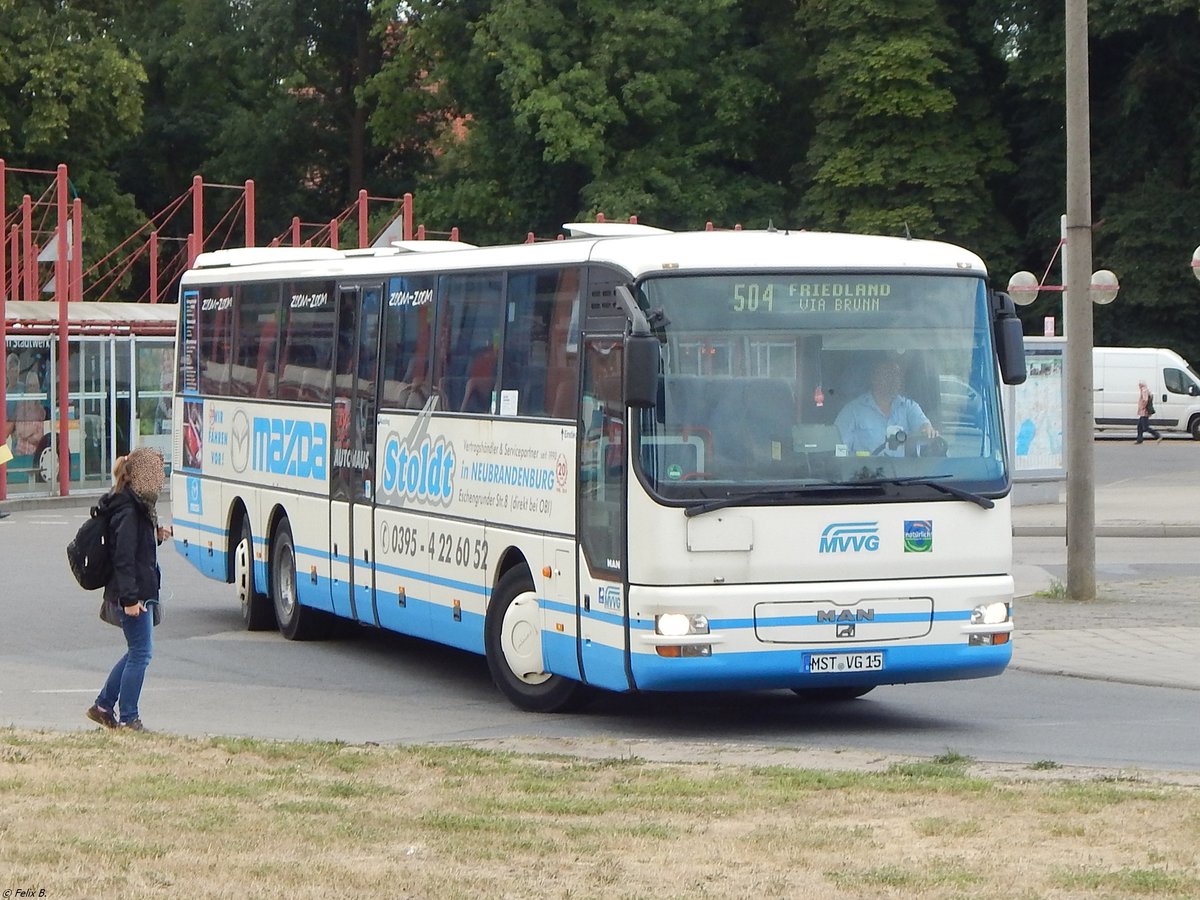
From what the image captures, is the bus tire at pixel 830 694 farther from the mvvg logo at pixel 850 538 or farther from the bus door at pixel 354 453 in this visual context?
the bus door at pixel 354 453

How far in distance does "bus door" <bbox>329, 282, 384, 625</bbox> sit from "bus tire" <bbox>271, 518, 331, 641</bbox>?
1.07 metres

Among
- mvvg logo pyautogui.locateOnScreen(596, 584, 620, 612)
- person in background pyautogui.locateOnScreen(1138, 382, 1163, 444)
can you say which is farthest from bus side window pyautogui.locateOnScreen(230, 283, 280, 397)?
person in background pyautogui.locateOnScreen(1138, 382, 1163, 444)

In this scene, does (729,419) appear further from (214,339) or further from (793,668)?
(214,339)

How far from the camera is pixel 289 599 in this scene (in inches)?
686

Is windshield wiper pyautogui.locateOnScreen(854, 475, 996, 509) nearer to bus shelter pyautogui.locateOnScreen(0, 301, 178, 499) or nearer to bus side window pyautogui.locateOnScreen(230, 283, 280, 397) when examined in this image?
bus side window pyautogui.locateOnScreen(230, 283, 280, 397)

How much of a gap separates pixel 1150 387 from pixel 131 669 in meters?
48.0

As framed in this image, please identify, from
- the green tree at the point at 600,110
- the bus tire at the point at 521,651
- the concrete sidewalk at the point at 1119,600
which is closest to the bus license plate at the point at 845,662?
the bus tire at the point at 521,651

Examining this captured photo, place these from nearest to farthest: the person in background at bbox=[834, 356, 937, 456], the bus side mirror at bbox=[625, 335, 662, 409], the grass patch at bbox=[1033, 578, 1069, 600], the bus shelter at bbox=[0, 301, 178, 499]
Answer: the bus side mirror at bbox=[625, 335, 662, 409], the person in background at bbox=[834, 356, 937, 456], the grass patch at bbox=[1033, 578, 1069, 600], the bus shelter at bbox=[0, 301, 178, 499]

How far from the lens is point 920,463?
12.2 meters

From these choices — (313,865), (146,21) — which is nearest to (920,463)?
(313,865)

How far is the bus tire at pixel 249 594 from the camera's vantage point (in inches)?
710

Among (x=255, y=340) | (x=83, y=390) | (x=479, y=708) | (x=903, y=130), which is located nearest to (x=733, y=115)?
(x=903, y=130)

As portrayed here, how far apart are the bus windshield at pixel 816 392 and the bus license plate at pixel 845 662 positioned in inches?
34.3

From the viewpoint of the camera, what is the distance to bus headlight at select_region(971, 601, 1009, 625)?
40.1 feet
